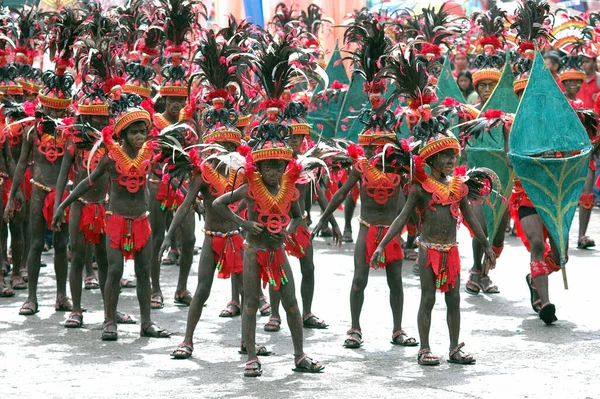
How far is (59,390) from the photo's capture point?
825 centimetres

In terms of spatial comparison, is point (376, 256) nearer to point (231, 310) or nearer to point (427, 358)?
point (427, 358)

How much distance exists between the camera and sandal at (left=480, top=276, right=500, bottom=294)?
12070 mm

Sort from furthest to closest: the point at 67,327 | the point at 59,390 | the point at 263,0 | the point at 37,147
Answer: the point at 263,0 → the point at 37,147 → the point at 67,327 → the point at 59,390

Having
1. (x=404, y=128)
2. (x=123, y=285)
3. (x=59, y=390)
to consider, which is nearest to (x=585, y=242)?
(x=404, y=128)

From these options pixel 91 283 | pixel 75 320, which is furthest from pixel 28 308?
pixel 91 283

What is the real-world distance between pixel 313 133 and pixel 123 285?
4740 mm

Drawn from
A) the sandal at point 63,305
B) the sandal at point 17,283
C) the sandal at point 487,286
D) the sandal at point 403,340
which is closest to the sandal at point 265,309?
the sandal at point 403,340

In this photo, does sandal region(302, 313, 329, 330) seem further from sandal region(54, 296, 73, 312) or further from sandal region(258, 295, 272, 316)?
sandal region(54, 296, 73, 312)

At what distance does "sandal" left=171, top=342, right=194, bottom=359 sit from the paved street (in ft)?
0.23

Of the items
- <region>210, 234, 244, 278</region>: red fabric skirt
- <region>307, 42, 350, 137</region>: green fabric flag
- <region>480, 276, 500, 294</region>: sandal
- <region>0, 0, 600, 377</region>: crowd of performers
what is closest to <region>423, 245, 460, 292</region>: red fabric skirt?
<region>0, 0, 600, 377</region>: crowd of performers

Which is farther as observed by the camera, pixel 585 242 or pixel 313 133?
pixel 313 133

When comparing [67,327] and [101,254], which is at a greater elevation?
[101,254]

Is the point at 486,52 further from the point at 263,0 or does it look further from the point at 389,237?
the point at 263,0

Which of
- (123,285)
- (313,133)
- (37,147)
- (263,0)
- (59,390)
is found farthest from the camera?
(263,0)
